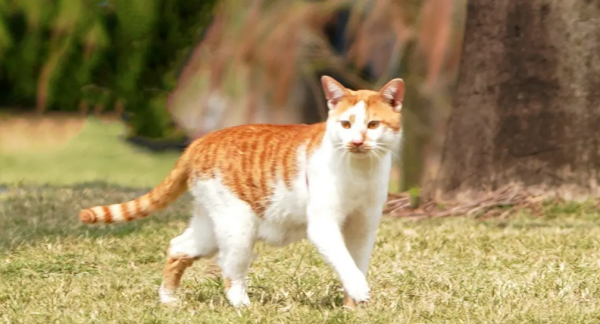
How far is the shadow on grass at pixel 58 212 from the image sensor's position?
7000mm

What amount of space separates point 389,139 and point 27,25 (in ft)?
35.5

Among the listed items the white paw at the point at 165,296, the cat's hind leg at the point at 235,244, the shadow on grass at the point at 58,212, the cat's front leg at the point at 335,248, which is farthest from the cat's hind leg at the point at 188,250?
the shadow on grass at the point at 58,212

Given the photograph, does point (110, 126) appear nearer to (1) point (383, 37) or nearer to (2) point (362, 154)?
(1) point (383, 37)

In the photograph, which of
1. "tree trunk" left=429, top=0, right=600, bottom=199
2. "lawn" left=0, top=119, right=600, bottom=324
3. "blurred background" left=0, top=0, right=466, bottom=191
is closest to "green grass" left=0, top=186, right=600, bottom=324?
"lawn" left=0, top=119, right=600, bottom=324

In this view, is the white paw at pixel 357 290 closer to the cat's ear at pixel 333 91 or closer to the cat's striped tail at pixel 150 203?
the cat's ear at pixel 333 91

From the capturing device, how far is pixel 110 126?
665 inches

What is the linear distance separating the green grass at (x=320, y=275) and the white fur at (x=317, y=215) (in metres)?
0.20

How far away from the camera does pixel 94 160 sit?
50.9 ft


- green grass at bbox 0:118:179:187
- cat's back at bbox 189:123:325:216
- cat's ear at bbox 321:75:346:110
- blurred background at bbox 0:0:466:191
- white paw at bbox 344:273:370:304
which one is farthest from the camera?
green grass at bbox 0:118:179:187

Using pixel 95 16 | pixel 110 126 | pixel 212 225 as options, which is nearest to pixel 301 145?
pixel 212 225

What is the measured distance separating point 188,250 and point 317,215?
77 cm

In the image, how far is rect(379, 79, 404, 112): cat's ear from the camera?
4516 millimetres

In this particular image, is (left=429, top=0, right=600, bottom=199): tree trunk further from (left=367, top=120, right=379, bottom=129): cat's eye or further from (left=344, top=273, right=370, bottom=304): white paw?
(left=344, top=273, right=370, bottom=304): white paw

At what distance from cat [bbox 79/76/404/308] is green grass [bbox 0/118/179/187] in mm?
8036
